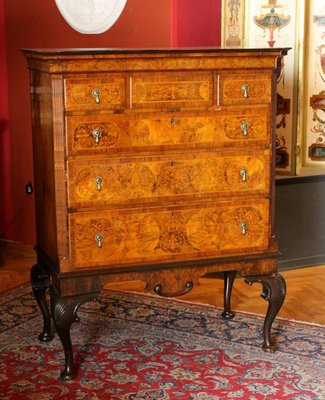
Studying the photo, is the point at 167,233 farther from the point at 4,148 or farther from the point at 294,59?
the point at 4,148

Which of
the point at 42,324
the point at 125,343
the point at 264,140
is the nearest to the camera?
the point at 264,140

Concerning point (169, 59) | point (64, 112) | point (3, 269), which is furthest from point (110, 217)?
point (3, 269)

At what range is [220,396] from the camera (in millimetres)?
3420

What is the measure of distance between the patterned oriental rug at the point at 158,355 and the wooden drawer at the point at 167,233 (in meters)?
0.52

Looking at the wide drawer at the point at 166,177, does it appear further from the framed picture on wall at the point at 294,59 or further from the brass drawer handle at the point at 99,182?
the framed picture on wall at the point at 294,59

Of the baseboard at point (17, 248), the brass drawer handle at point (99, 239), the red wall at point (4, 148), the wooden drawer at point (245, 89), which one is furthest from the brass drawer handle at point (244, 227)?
the red wall at point (4, 148)

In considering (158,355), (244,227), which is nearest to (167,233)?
(244,227)

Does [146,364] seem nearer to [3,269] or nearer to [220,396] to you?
[220,396]

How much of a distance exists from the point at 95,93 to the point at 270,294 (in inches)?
50.1

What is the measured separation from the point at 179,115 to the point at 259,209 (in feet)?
1.93

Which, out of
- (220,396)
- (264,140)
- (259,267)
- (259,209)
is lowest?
(220,396)

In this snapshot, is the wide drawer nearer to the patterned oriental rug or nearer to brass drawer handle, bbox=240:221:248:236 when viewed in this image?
brass drawer handle, bbox=240:221:248:236

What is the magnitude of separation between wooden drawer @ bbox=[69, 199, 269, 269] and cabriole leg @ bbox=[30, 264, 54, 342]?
0.49 m

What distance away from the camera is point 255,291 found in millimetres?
4812
